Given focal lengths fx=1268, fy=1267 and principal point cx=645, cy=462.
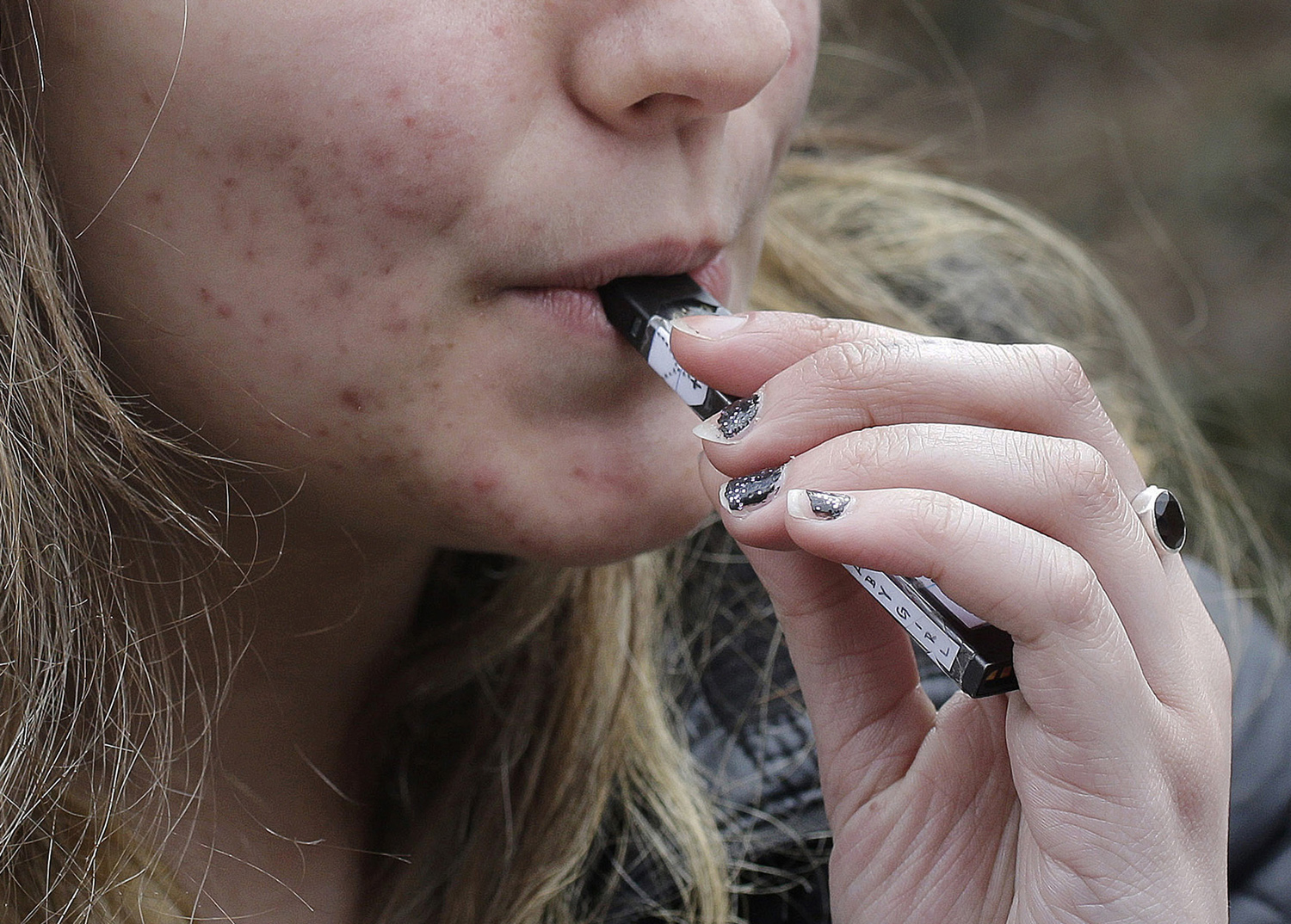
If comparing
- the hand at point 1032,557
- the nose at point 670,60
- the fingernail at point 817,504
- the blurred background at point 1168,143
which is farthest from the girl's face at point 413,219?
the blurred background at point 1168,143

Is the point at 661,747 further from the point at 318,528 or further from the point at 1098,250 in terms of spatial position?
the point at 1098,250

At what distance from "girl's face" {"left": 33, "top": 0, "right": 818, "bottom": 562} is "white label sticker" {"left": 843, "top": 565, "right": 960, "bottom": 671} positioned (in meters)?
0.24

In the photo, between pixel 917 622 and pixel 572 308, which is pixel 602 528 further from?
pixel 917 622

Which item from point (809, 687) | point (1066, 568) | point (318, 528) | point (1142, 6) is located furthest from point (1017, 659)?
point (1142, 6)

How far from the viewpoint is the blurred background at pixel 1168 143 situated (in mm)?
4039

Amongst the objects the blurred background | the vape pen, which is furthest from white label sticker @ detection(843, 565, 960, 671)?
the blurred background

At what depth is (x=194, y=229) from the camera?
0.92 meters

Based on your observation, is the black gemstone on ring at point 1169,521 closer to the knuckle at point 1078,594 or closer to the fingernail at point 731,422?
the knuckle at point 1078,594

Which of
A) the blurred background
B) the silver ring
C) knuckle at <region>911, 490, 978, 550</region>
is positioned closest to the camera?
knuckle at <region>911, 490, 978, 550</region>

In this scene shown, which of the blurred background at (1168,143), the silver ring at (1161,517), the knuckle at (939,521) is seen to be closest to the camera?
the knuckle at (939,521)

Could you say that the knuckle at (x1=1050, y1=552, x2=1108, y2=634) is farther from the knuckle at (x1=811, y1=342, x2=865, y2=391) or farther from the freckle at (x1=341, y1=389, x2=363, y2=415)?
the freckle at (x1=341, y1=389, x2=363, y2=415)

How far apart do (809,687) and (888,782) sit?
0.35ft

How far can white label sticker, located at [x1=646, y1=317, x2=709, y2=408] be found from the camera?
0.97m

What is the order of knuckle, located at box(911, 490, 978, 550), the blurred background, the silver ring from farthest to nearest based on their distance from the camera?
the blurred background
the silver ring
knuckle, located at box(911, 490, 978, 550)
